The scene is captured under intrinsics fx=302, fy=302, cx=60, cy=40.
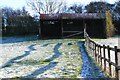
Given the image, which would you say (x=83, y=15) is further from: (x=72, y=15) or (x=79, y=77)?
(x=79, y=77)

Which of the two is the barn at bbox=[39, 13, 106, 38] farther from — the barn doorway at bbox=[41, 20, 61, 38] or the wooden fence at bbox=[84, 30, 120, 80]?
the wooden fence at bbox=[84, 30, 120, 80]

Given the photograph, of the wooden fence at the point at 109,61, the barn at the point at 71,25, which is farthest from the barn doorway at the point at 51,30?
the wooden fence at the point at 109,61

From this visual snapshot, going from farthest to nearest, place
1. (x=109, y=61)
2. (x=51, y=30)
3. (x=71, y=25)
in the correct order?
(x=71, y=25) → (x=51, y=30) → (x=109, y=61)

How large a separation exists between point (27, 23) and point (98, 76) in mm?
35287

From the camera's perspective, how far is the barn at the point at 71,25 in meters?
34.5

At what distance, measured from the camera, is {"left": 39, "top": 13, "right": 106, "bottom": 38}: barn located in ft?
113

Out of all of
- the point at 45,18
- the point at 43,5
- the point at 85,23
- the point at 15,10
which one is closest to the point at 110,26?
the point at 85,23

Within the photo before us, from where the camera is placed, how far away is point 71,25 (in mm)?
36062

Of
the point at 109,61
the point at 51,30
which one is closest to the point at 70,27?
the point at 51,30

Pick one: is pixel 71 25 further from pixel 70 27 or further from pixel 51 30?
pixel 51 30

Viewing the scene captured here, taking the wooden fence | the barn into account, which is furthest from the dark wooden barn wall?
the wooden fence

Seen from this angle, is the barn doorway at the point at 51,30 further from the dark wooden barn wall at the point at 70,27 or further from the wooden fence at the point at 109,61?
the wooden fence at the point at 109,61

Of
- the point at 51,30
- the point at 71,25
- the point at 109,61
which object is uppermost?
the point at 71,25

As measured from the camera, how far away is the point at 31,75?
1076 cm
